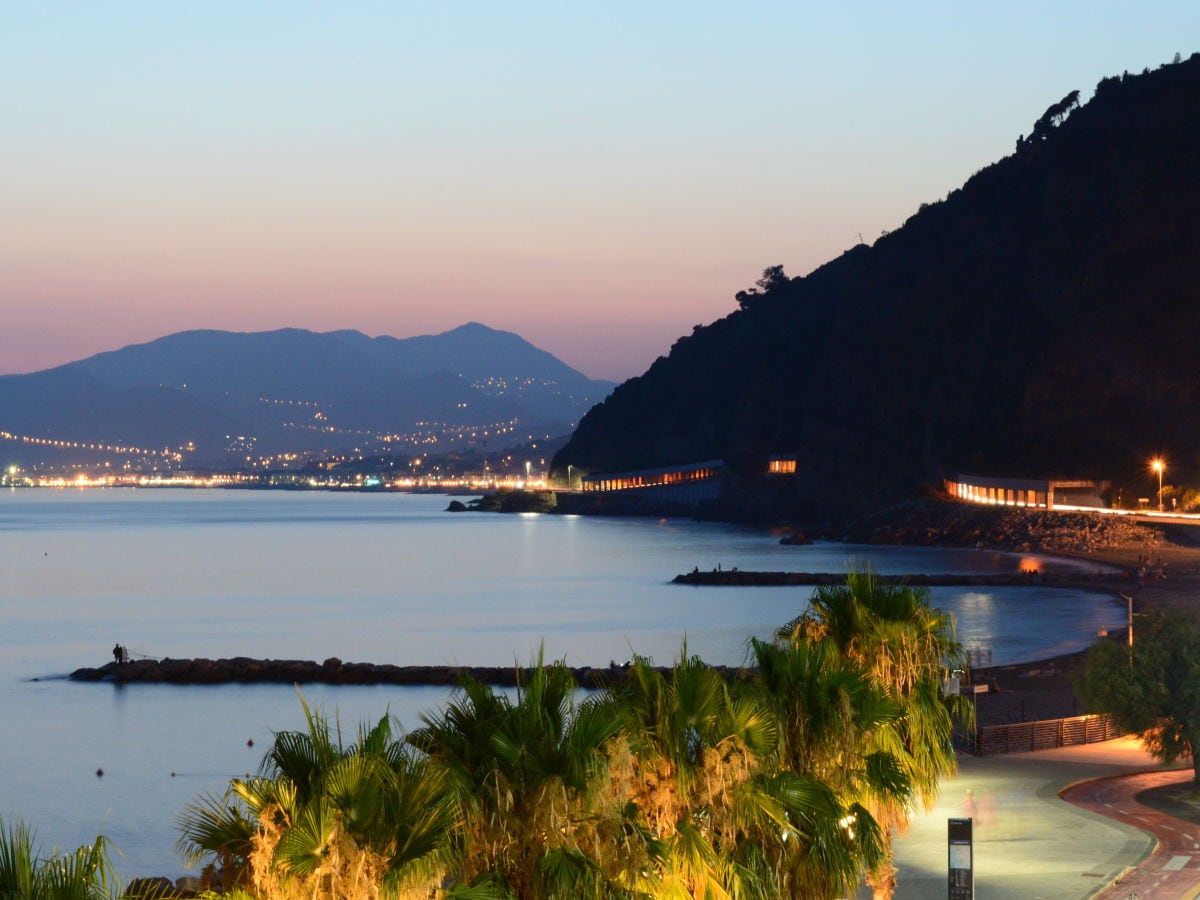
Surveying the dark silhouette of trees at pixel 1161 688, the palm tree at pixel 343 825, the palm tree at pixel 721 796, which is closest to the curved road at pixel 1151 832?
the dark silhouette of trees at pixel 1161 688

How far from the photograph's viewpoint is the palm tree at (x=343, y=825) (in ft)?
30.0

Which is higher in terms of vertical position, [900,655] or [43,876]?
[900,655]

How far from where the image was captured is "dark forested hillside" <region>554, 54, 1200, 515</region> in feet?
382

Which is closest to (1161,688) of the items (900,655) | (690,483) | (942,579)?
(900,655)

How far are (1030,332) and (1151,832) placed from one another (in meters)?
118

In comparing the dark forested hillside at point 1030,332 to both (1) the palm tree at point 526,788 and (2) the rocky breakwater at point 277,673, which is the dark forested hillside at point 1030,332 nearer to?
(2) the rocky breakwater at point 277,673

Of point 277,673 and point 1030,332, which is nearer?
point 277,673

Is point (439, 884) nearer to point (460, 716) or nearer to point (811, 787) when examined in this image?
point (460, 716)

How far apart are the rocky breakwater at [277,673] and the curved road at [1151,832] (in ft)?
84.9

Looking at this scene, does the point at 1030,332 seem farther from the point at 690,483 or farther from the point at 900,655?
the point at 900,655

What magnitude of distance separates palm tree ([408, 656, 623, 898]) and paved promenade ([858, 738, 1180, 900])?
8.35 meters

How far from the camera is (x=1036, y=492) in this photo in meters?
118

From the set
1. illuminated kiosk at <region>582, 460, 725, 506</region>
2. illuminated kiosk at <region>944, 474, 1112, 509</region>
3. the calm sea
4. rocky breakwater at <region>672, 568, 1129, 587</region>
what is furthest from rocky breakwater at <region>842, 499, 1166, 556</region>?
illuminated kiosk at <region>582, 460, 725, 506</region>

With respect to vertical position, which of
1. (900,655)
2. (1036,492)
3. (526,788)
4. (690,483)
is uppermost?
(690,483)
